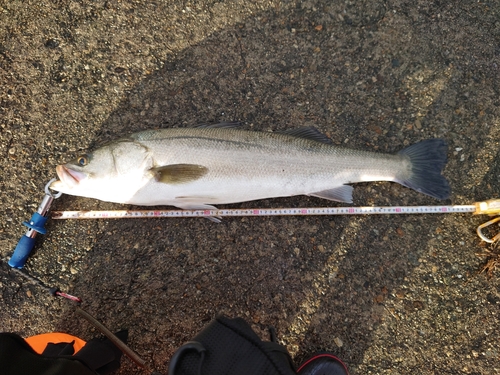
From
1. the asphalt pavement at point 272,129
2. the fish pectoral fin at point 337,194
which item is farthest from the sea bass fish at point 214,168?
the asphalt pavement at point 272,129

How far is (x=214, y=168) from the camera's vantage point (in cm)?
285

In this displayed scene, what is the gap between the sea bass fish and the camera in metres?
2.84

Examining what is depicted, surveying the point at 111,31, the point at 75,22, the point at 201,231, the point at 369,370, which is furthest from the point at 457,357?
the point at 75,22

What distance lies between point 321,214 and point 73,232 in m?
2.23

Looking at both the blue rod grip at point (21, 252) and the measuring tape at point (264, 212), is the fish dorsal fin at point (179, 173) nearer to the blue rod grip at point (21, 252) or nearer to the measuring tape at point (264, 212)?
the measuring tape at point (264, 212)

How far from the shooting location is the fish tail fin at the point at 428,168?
121 inches

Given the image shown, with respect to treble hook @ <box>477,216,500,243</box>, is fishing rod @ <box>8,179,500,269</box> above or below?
above

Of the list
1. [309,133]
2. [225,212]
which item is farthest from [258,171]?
[309,133]

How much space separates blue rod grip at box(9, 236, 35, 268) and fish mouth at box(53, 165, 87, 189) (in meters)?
0.66

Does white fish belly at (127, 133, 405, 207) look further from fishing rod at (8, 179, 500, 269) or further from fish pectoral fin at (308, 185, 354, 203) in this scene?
fishing rod at (8, 179, 500, 269)

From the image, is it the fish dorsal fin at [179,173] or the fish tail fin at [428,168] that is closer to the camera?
the fish dorsal fin at [179,173]

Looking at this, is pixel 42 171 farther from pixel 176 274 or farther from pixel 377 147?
pixel 377 147

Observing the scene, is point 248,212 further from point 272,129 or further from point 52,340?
point 52,340

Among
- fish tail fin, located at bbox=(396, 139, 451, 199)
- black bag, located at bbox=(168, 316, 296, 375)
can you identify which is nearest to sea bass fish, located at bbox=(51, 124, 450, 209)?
fish tail fin, located at bbox=(396, 139, 451, 199)
